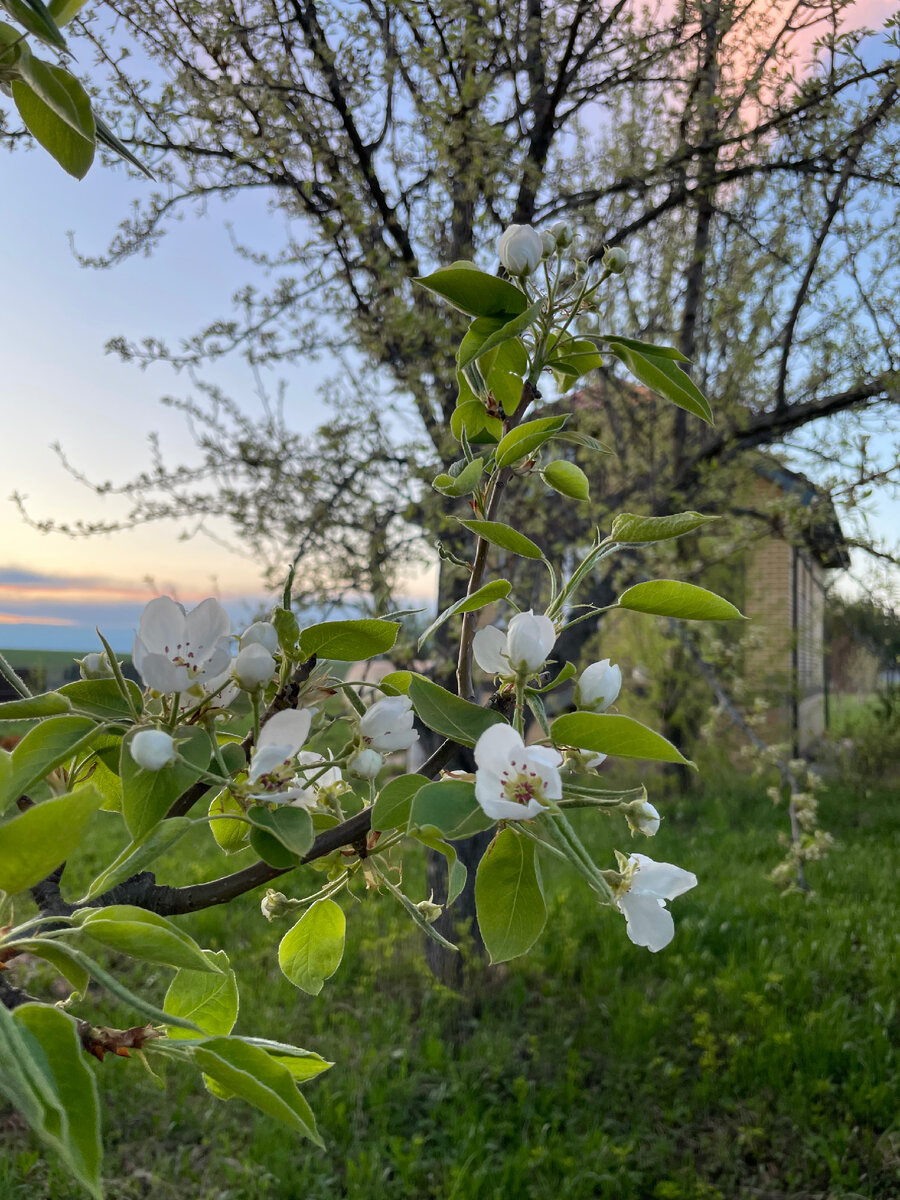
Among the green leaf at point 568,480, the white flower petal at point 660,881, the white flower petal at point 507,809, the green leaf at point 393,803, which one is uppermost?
the green leaf at point 568,480

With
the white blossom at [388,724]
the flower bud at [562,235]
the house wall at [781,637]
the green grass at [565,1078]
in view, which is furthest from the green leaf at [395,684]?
the house wall at [781,637]

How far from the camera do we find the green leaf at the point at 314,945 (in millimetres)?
600

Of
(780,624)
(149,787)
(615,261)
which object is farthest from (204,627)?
(780,624)

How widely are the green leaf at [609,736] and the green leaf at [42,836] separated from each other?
0.23 metres

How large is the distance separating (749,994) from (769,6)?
3.46m

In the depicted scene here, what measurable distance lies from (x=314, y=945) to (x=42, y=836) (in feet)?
0.95

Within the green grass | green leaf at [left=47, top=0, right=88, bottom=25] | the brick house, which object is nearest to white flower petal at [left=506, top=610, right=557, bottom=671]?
green leaf at [left=47, top=0, right=88, bottom=25]

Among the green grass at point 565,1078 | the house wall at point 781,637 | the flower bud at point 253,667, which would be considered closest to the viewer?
the flower bud at point 253,667

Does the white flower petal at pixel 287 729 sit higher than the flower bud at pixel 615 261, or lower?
lower

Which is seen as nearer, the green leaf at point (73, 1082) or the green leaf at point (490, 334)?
the green leaf at point (73, 1082)

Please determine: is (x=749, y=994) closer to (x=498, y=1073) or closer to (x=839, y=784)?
(x=498, y=1073)

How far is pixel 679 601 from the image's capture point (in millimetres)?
547

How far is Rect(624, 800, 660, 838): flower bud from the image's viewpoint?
1.69 ft

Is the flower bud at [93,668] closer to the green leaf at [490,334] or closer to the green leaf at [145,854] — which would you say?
the green leaf at [145,854]
